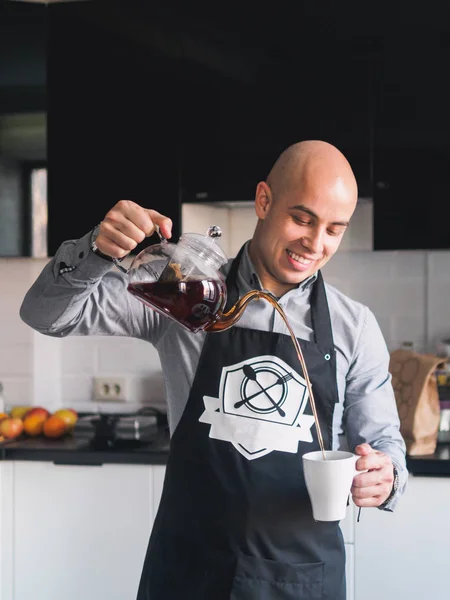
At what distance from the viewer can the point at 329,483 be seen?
1.36 meters

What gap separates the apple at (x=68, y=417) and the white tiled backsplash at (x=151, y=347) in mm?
233

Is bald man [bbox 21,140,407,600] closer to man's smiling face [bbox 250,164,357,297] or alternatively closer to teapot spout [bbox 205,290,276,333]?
man's smiling face [bbox 250,164,357,297]

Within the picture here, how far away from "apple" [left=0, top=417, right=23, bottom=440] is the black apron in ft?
4.51

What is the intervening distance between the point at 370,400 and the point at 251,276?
13.8 inches

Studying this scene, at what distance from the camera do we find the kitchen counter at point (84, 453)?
264cm

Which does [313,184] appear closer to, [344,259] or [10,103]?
[344,259]

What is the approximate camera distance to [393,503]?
160 cm

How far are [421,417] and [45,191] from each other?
5.00 feet

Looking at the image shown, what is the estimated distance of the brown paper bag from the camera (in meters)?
2.59

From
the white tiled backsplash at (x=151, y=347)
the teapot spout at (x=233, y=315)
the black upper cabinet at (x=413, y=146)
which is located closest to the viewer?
the teapot spout at (x=233, y=315)

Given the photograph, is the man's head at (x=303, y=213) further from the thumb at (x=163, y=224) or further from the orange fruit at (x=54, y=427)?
the orange fruit at (x=54, y=427)

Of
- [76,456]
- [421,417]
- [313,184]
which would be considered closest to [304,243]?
[313,184]

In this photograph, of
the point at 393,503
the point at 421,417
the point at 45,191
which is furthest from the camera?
the point at 45,191

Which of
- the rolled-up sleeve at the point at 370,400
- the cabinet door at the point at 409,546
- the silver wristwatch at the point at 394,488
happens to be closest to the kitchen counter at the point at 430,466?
the cabinet door at the point at 409,546
